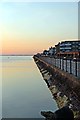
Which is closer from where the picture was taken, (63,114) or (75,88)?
(63,114)

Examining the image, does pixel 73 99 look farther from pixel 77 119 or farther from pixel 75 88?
pixel 77 119

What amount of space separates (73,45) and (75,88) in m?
101

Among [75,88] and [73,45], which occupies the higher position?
[75,88]

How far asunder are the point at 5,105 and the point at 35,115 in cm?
366

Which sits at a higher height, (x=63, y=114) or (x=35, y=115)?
(x=63, y=114)

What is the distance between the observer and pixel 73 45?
11181 centimetres

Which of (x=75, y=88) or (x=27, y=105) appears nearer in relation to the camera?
(x=75, y=88)

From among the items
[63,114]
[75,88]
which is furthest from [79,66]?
[63,114]

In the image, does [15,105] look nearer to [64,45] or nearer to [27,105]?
[27,105]

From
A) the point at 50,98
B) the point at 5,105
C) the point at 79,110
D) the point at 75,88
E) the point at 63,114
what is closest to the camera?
the point at 63,114

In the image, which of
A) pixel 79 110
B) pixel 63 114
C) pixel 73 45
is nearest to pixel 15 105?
pixel 79 110

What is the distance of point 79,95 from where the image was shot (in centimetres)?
1097

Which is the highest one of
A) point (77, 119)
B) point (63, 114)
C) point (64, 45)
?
point (63, 114)

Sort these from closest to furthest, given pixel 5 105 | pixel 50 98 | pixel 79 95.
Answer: pixel 79 95 → pixel 5 105 → pixel 50 98
